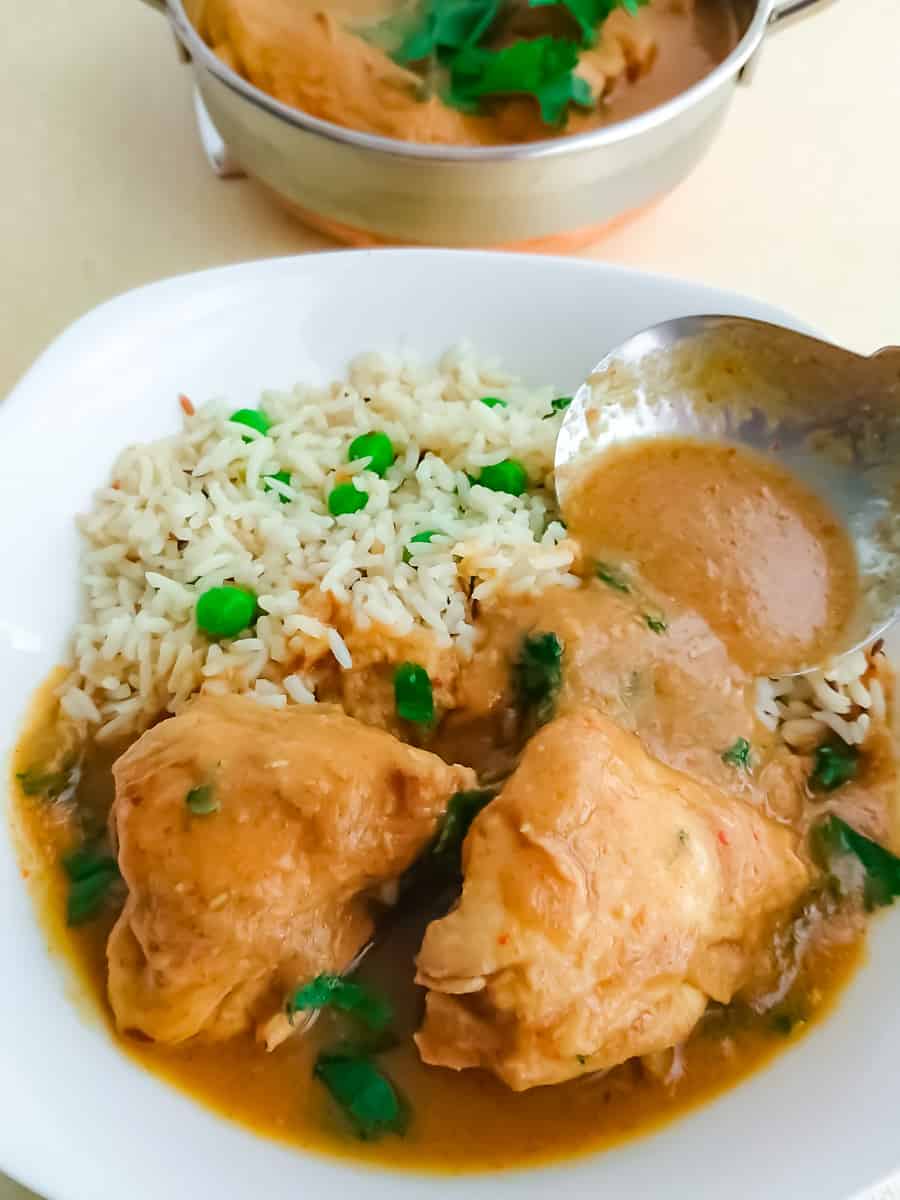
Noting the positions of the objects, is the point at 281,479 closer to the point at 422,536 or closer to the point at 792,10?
the point at 422,536

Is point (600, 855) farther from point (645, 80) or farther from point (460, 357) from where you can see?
point (645, 80)

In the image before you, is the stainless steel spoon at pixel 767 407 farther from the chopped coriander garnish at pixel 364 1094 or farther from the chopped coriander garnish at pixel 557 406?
the chopped coriander garnish at pixel 364 1094

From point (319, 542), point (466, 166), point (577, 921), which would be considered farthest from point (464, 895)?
point (466, 166)

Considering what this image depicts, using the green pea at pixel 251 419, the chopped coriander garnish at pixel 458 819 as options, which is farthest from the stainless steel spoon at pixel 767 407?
the chopped coriander garnish at pixel 458 819

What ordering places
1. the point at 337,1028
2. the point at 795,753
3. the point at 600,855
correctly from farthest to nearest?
the point at 795,753 < the point at 337,1028 < the point at 600,855

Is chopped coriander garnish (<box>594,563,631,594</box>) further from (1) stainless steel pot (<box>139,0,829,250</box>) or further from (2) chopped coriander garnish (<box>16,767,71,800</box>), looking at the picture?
(2) chopped coriander garnish (<box>16,767,71,800</box>)

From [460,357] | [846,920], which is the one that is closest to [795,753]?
[846,920]
